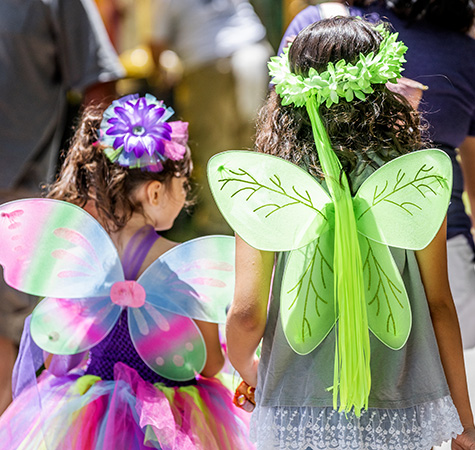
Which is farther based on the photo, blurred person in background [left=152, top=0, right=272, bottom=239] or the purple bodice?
blurred person in background [left=152, top=0, right=272, bottom=239]

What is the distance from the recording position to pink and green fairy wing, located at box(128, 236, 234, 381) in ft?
6.30

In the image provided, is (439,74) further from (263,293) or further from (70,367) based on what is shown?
(70,367)

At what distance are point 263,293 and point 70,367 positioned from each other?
729mm

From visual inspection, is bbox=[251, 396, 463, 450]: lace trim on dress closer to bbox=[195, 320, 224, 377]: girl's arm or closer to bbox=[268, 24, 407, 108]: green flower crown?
bbox=[195, 320, 224, 377]: girl's arm

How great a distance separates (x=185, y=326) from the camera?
6.49ft

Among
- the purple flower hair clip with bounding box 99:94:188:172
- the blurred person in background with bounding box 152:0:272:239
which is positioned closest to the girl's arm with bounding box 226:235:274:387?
the purple flower hair clip with bounding box 99:94:188:172

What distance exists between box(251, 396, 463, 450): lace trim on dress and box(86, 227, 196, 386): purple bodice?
483mm

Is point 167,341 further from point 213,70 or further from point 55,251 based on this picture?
point 213,70

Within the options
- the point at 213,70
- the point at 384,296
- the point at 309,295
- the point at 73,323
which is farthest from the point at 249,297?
the point at 213,70

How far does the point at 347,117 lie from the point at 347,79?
87 millimetres

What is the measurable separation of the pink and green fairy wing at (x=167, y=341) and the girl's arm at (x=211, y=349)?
0.04 metres

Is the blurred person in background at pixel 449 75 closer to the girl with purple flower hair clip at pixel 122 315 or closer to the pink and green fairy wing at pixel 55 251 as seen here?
the girl with purple flower hair clip at pixel 122 315

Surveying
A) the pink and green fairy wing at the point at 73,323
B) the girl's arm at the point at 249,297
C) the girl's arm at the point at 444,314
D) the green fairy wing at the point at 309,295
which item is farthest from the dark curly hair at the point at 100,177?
the girl's arm at the point at 444,314

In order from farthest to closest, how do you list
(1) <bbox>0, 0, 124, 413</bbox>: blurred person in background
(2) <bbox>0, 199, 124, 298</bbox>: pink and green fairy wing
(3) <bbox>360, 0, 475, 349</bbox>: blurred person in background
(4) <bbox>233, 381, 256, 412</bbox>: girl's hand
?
1. (1) <bbox>0, 0, 124, 413</bbox>: blurred person in background
2. (3) <bbox>360, 0, 475, 349</bbox>: blurred person in background
3. (2) <bbox>0, 199, 124, 298</bbox>: pink and green fairy wing
4. (4) <bbox>233, 381, 256, 412</bbox>: girl's hand
